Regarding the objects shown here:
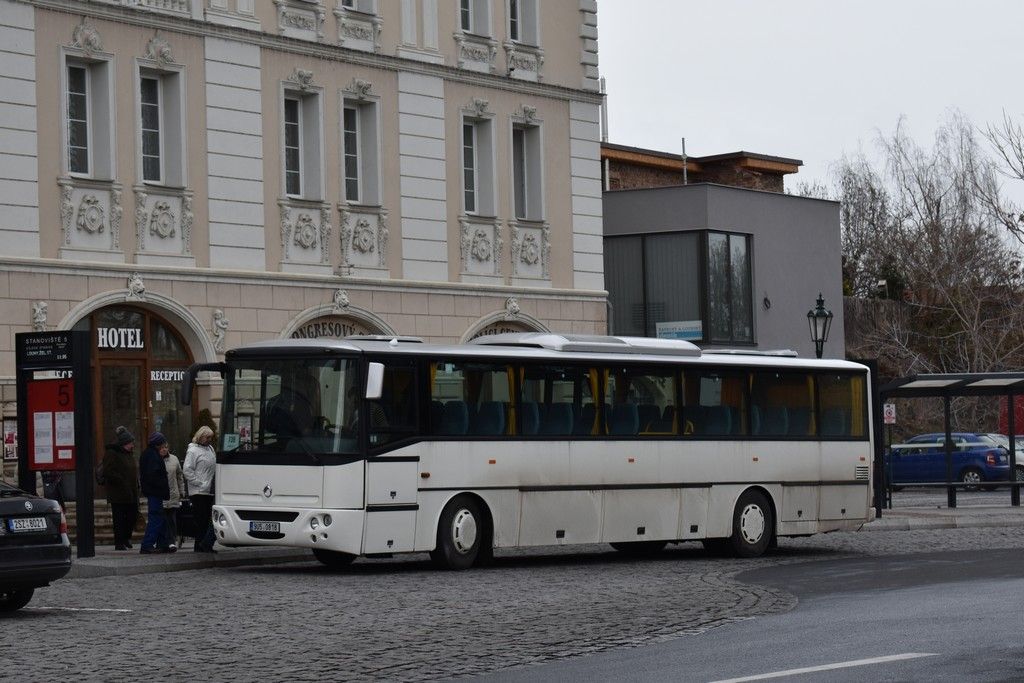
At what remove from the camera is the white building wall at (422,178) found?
33531mm

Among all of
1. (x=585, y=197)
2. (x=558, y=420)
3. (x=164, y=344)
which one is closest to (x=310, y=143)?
(x=164, y=344)

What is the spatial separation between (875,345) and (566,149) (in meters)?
32.7

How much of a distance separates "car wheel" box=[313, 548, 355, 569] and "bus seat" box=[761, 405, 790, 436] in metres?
6.32

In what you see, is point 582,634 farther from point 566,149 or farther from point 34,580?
point 566,149

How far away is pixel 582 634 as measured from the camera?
47.7 ft

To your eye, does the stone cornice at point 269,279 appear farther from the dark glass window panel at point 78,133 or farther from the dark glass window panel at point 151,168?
the dark glass window panel at point 78,133

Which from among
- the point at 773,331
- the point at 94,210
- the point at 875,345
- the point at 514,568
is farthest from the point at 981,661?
the point at 875,345

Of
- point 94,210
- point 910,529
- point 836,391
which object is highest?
point 94,210

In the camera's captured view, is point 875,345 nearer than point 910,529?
No

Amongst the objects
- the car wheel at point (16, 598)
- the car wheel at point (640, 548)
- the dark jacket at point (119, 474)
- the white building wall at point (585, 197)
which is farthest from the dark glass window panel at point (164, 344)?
the car wheel at point (16, 598)

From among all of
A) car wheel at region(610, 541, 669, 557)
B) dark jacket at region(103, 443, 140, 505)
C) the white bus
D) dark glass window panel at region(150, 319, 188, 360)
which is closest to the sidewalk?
dark jacket at region(103, 443, 140, 505)

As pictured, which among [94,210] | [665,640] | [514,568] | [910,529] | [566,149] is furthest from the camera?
[566,149]

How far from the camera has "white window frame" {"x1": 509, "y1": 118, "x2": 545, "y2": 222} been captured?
3612 cm

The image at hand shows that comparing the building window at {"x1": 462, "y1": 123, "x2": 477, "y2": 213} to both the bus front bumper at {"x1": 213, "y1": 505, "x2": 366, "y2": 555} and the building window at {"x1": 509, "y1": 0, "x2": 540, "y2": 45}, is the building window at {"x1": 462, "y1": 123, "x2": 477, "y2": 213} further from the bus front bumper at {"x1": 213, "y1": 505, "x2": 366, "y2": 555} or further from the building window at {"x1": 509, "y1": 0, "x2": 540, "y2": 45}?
the bus front bumper at {"x1": 213, "y1": 505, "x2": 366, "y2": 555}
